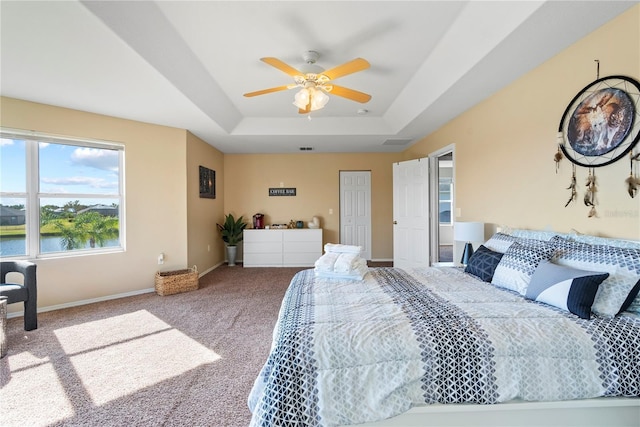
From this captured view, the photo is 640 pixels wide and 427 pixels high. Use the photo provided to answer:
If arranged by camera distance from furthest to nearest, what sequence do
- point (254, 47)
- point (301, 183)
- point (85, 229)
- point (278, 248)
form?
1. point (301, 183)
2. point (278, 248)
3. point (85, 229)
4. point (254, 47)

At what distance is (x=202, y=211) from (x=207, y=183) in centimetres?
54

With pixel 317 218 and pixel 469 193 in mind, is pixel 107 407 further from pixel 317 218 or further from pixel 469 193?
pixel 317 218

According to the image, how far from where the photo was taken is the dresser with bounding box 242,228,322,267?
5.55m

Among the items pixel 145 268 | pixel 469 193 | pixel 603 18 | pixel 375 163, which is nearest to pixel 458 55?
pixel 603 18

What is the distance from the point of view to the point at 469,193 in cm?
353

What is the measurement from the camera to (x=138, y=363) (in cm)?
212

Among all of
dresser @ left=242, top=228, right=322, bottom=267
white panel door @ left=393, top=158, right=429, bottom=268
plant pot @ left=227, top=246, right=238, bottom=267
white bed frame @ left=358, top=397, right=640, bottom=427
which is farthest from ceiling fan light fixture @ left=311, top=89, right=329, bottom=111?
plant pot @ left=227, top=246, right=238, bottom=267

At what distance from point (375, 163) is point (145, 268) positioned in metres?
4.66

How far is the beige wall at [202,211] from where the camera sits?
4.39m

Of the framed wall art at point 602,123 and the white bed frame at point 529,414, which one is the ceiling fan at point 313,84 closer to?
the framed wall art at point 602,123

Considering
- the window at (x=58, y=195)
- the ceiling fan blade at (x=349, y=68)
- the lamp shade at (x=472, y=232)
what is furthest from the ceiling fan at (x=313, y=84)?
the window at (x=58, y=195)

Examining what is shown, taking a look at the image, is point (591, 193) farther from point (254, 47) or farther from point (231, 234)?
point (231, 234)

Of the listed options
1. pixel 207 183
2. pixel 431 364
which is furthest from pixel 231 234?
pixel 431 364

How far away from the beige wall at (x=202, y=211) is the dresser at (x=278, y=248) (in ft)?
2.09
